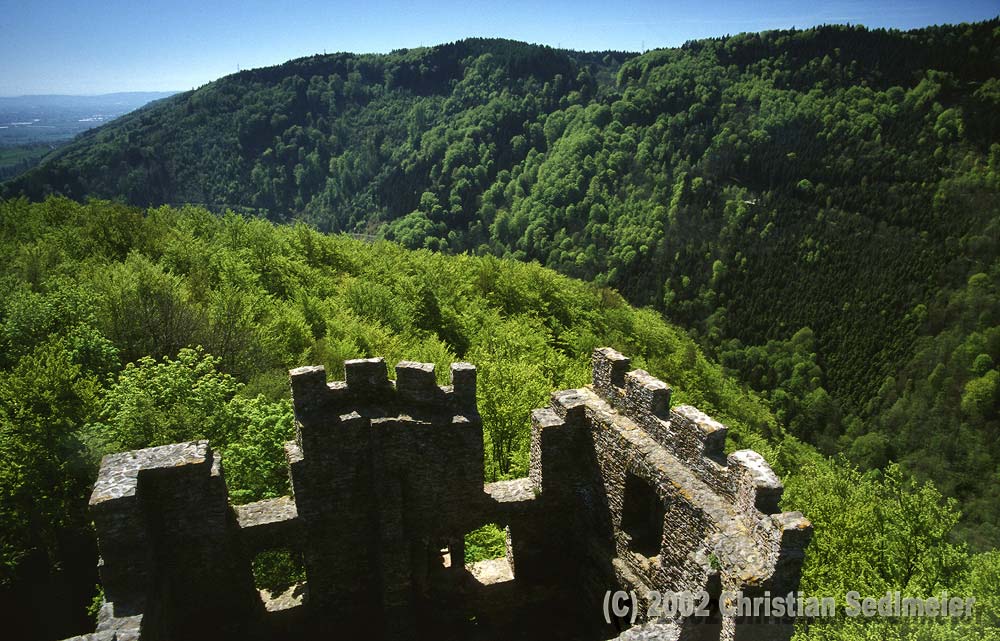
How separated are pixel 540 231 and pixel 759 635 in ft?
490

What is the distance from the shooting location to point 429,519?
1567 cm

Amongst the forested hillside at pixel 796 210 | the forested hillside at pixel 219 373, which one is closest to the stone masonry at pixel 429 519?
the forested hillside at pixel 219 373

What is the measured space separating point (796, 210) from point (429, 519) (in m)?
145

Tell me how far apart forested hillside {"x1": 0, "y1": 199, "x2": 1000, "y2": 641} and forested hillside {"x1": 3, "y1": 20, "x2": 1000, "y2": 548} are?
56265 millimetres

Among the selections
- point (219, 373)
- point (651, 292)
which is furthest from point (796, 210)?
point (219, 373)

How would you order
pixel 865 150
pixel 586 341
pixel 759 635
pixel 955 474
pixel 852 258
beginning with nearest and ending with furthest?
pixel 759 635 < pixel 586 341 < pixel 955 474 < pixel 852 258 < pixel 865 150

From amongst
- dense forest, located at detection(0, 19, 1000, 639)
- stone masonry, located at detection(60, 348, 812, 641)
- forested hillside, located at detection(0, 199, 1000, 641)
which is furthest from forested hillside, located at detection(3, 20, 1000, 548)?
stone masonry, located at detection(60, 348, 812, 641)

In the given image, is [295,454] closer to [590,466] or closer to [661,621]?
[590,466]

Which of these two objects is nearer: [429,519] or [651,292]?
[429,519]

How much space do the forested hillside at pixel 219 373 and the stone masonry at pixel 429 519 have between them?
341 cm

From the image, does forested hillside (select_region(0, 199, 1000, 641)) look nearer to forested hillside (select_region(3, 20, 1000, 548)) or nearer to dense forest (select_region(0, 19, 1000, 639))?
dense forest (select_region(0, 19, 1000, 639))

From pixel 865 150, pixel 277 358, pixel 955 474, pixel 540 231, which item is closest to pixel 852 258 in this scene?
pixel 865 150

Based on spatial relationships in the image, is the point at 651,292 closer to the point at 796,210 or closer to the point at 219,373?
the point at 796,210

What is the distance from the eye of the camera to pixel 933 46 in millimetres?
156250
